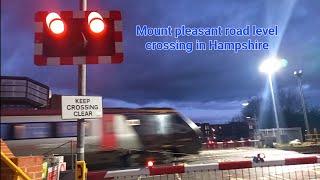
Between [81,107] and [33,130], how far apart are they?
1691 cm

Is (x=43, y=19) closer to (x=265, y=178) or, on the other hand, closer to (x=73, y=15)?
(x=73, y=15)

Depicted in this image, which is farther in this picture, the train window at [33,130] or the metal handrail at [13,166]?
the train window at [33,130]

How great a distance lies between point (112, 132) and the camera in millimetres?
21703

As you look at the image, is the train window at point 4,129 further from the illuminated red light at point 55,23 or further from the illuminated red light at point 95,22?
the illuminated red light at point 95,22

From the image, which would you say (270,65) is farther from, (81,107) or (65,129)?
(81,107)

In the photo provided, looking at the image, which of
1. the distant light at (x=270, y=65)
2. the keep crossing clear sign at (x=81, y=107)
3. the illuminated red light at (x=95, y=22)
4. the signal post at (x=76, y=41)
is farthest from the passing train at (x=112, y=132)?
the distant light at (x=270, y=65)

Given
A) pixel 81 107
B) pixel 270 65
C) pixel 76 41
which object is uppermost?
pixel 270 65

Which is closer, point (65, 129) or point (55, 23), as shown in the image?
point (55, 23)

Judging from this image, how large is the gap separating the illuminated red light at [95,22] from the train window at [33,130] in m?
16.8

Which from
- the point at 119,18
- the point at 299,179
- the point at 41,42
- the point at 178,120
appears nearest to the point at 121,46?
the point at 119,18

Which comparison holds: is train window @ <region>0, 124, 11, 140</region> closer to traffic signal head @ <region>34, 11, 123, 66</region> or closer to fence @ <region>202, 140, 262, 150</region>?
traffic signal head @ <region>34, 11, 123, 66</region>

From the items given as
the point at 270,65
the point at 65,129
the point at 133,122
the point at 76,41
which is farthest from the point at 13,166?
the point at 270,65

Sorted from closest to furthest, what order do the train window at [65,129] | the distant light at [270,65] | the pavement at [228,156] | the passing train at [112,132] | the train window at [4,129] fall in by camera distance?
the train window at [4,129] < the pavement at [228,156] < the passing train at [112,132] < the train window at [65,129] < the distant light at [270,65]

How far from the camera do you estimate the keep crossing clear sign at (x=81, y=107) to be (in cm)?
512
